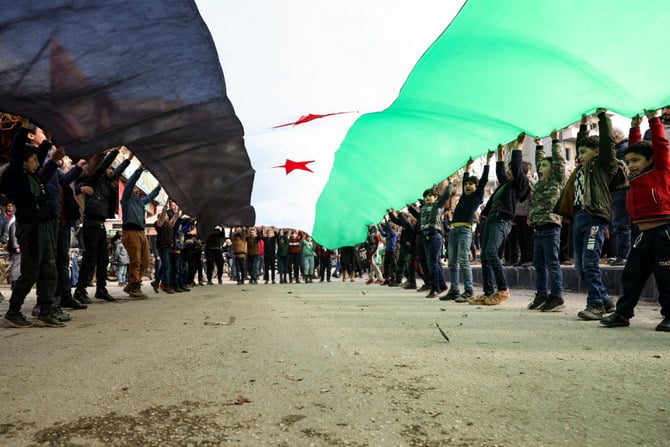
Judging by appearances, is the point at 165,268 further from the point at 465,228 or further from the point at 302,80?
the point at 302,80

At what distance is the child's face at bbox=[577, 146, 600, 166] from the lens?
4980 millimetres

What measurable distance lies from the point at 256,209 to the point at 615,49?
742cm

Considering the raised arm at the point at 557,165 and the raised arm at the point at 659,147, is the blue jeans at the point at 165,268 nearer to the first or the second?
the raised arm at the point at 557,165

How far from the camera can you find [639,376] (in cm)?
255

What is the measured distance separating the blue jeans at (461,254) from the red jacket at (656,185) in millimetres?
3415

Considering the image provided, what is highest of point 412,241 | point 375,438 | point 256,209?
point 256,209

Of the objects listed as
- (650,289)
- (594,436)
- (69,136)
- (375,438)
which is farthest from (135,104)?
(650,289)

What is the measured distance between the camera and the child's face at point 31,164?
182 inches

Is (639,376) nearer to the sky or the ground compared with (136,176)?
nearer to the ground

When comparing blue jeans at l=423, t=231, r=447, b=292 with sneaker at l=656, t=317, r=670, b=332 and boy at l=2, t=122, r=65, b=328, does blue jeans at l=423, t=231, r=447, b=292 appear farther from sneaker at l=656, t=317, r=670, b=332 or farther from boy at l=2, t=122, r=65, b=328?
boy at l=2, t=122, r=65, b=328

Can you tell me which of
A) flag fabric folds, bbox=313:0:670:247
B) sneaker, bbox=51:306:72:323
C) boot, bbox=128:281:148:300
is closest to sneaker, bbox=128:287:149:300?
boot, bbox=128:281:148:300

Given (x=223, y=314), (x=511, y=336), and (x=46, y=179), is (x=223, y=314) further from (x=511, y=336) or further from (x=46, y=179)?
(x=511, y=336)

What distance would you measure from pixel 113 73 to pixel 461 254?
547 centimetres

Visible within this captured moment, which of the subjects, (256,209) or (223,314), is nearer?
(223,314)
